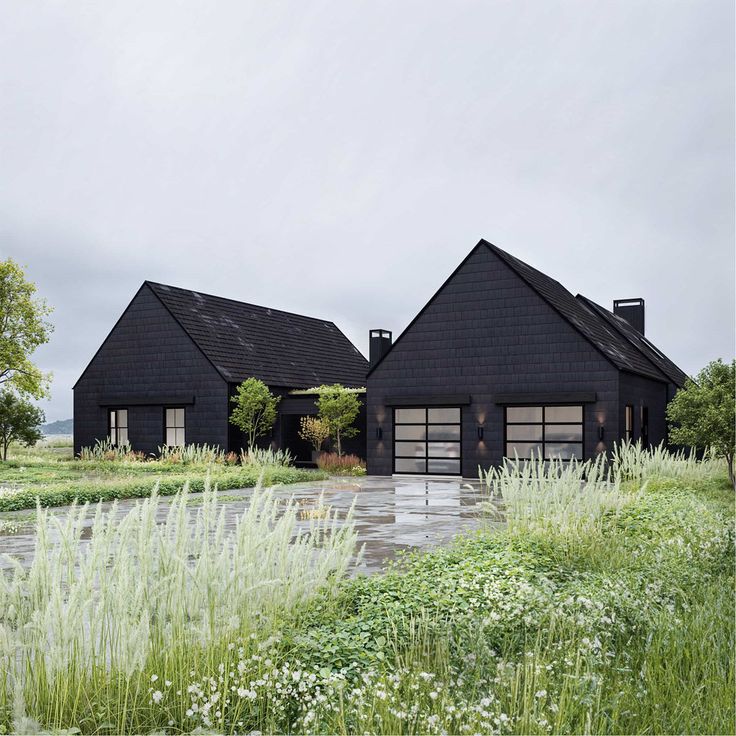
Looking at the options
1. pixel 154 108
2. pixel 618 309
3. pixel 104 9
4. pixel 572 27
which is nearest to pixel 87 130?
pixel 154 108

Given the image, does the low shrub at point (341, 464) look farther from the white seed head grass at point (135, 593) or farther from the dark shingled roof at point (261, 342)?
the white seed head grass at point (135, 593)

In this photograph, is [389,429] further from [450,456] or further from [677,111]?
[677,111]

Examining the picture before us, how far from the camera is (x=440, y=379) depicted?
73.7 ft

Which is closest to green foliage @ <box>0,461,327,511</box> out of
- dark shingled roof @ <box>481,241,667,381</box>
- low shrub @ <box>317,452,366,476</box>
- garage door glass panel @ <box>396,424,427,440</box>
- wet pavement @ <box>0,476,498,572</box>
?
wet pavement @ <box>0,476,498,572</box>

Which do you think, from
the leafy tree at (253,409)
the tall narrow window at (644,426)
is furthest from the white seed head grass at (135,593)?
the tall narrow window at (644,426)

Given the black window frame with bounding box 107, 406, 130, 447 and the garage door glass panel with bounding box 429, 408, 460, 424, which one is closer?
the garage door glass panel with bounding box 429, 408, 460, 424

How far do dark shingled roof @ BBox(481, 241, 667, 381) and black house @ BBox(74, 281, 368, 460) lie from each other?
7.46m

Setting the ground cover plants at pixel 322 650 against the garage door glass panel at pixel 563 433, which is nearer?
the ground cover plants at pixel 322 650

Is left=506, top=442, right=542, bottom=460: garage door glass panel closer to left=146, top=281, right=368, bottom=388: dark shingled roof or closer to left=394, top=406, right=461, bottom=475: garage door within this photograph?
left=394, top=406, right=461, bottom=475: garage door

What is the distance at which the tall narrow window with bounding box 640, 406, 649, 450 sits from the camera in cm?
2280

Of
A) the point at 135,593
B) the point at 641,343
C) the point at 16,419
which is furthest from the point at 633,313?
the point at 135,593

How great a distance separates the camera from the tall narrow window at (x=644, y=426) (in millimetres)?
22797

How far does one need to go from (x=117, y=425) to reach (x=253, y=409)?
→ 680 cm

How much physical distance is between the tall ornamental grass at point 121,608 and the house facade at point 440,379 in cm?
1737
